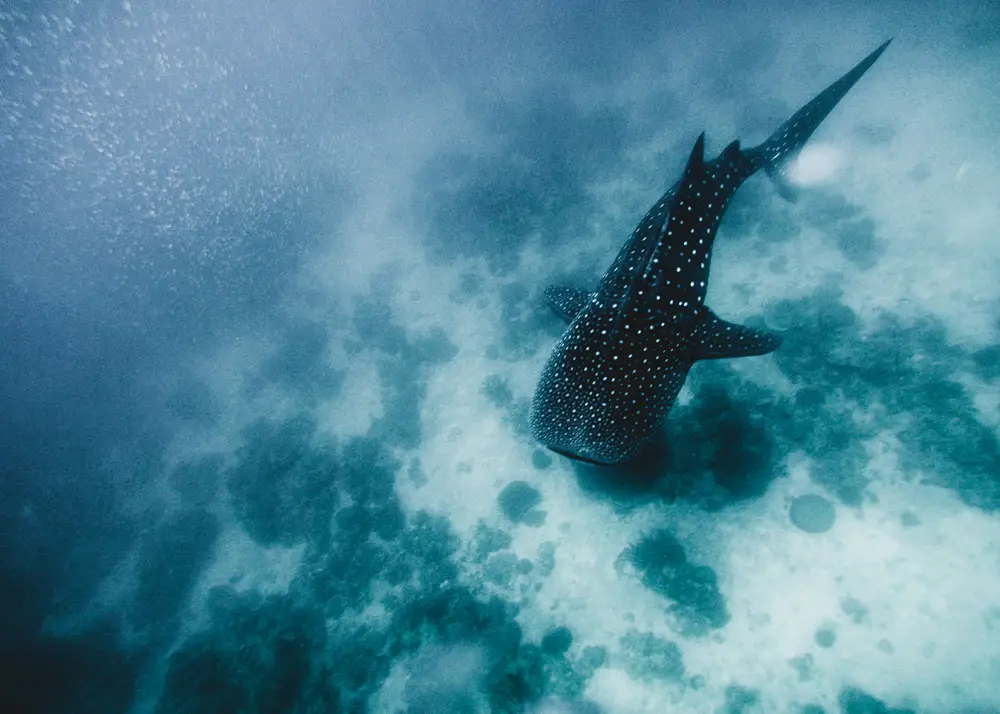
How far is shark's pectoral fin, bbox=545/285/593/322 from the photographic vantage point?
5.13m

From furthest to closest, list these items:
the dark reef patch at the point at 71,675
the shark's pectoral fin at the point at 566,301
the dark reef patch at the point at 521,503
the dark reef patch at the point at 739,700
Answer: the dark reef patch at the point at 71,675 → the dark reef patch at the point at 521,503 → the shark's pectoral fin at the point at 566,301 → the dark reef patch at the point at 739,700

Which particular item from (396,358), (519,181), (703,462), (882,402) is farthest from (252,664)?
(519,181)

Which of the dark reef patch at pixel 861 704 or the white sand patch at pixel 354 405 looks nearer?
the dark reef patch at pixel 861 704

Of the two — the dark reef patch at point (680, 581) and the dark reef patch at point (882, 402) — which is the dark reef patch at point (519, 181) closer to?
the dark reef patch at point (882, 402)

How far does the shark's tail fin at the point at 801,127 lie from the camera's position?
5.43 meters

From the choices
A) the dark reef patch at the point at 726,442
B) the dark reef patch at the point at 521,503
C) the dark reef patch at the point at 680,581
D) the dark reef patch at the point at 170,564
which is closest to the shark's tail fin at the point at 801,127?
the dark reef patch at the point at 726,442

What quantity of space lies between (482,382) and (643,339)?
14.9 feet

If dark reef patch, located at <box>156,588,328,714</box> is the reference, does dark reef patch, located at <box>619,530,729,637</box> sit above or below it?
below

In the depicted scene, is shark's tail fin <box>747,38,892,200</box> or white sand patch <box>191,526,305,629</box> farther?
white sand patch <box>191,526,305,629</box>

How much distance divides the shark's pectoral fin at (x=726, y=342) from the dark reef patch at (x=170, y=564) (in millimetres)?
9522

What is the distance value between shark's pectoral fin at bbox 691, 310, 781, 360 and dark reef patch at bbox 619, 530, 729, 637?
2.75 meters

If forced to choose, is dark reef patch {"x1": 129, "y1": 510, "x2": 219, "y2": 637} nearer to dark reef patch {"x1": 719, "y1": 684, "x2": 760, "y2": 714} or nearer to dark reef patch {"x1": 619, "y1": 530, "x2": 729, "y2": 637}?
dark reef patch {"x1": 619, "y1": 530, "x2": 729, "y2": 637}

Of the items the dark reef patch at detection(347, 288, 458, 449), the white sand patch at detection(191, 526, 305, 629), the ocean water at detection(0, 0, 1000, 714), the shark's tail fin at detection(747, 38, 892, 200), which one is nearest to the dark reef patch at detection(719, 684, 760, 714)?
the ocean water at detection(0, 0, 1000, 714)

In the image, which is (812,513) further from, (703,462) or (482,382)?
(482,382)
